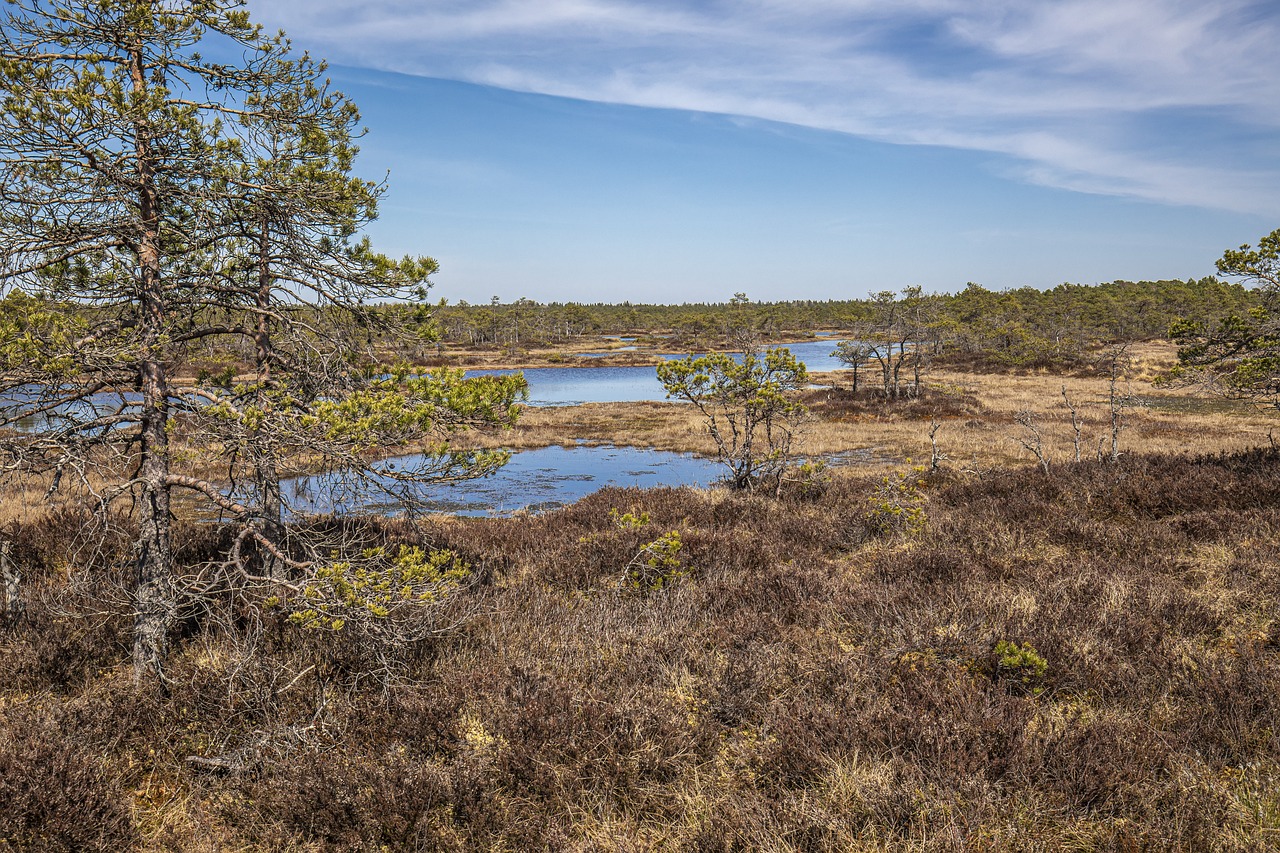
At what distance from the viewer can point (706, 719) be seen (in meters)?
4.27

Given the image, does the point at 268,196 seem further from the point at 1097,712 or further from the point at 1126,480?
the point at 1126,480

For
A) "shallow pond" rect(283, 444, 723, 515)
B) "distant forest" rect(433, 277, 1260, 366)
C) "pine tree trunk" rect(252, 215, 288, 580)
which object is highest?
"distant forest" rect(433, 277, 1260, 366)

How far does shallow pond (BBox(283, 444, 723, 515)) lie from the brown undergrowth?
1068 cm

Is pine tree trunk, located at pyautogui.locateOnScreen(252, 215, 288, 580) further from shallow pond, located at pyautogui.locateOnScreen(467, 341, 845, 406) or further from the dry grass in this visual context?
shallow pond, located at pyautogui.locateOnScreen(467, 341, 845, 406)

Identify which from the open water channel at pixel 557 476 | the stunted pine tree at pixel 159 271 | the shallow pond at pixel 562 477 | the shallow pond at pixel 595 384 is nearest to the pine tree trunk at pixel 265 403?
the stunted pine tree at pixel 159 271

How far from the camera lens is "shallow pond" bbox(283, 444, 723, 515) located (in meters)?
18.2

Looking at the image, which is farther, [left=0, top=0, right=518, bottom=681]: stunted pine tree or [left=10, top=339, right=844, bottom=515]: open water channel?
[left=10, top=339, right=844, bottom=515]: open water channel

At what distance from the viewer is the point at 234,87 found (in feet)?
19.8

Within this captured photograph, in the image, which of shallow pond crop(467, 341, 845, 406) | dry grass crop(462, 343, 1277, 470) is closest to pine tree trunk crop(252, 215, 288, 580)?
dry grass crop(462, 343, 1277, 470)

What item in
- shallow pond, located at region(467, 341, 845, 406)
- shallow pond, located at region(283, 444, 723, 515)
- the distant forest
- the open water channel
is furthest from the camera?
shallow pond, located at region(467, 341, 845, 406)

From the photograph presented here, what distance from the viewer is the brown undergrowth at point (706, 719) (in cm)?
332

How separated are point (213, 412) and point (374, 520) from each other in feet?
22.0

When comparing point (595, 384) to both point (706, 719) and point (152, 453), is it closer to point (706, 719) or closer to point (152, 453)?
point (152, 453)

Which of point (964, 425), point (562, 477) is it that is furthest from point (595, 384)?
point (562, 477)
